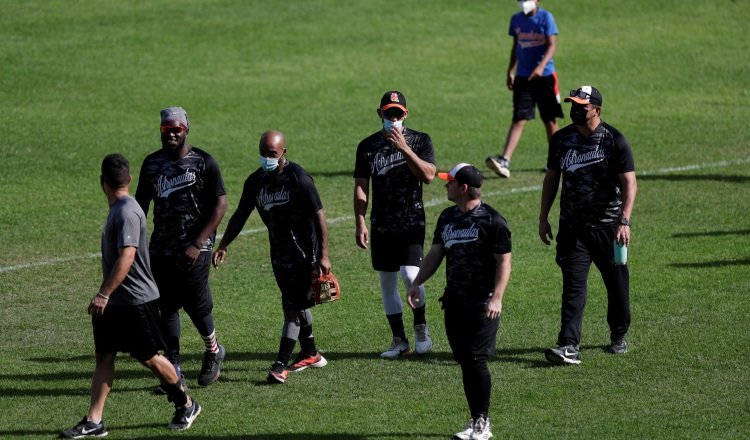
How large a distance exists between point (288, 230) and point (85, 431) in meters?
2.43

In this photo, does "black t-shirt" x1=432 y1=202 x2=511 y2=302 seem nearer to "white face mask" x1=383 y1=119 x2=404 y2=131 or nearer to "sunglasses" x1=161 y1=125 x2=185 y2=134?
"white face mask" x1=383 y1=119 x2=404 y2=131

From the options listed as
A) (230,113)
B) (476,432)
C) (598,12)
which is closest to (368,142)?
(476,432)

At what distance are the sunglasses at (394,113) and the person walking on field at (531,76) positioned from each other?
7.32 m

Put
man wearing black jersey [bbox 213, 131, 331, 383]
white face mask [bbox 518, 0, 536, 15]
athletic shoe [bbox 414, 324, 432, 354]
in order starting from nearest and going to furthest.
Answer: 1. man wearing black jersey [bbox 213, 131, 331, 383]
2. athletic shoe [bbox 414, 324, 432, 354]
3. white face mask [bbox 518, 0, 536, 15]

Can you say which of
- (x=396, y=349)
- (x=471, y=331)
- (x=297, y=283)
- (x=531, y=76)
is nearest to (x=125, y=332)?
(x=297, y=283)

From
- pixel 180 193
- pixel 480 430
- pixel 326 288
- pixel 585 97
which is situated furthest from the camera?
pixel 585 97

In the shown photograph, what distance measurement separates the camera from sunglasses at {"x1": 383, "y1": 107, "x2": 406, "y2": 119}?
35.0ft

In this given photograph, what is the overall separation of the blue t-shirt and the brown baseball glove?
346 inches

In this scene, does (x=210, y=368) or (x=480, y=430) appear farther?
(x=210, y=368)

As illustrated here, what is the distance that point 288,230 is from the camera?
10445 mm

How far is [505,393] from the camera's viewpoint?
9898 millimetres

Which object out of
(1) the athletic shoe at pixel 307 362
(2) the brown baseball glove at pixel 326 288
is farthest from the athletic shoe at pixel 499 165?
(2) the brown baseball glove at pixel 326 288

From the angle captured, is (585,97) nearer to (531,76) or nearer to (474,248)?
(474,248)

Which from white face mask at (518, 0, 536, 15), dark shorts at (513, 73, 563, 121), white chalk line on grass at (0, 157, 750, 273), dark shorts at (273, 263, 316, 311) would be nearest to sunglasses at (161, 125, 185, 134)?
dark shorts at (273, 263, 316, 311)
